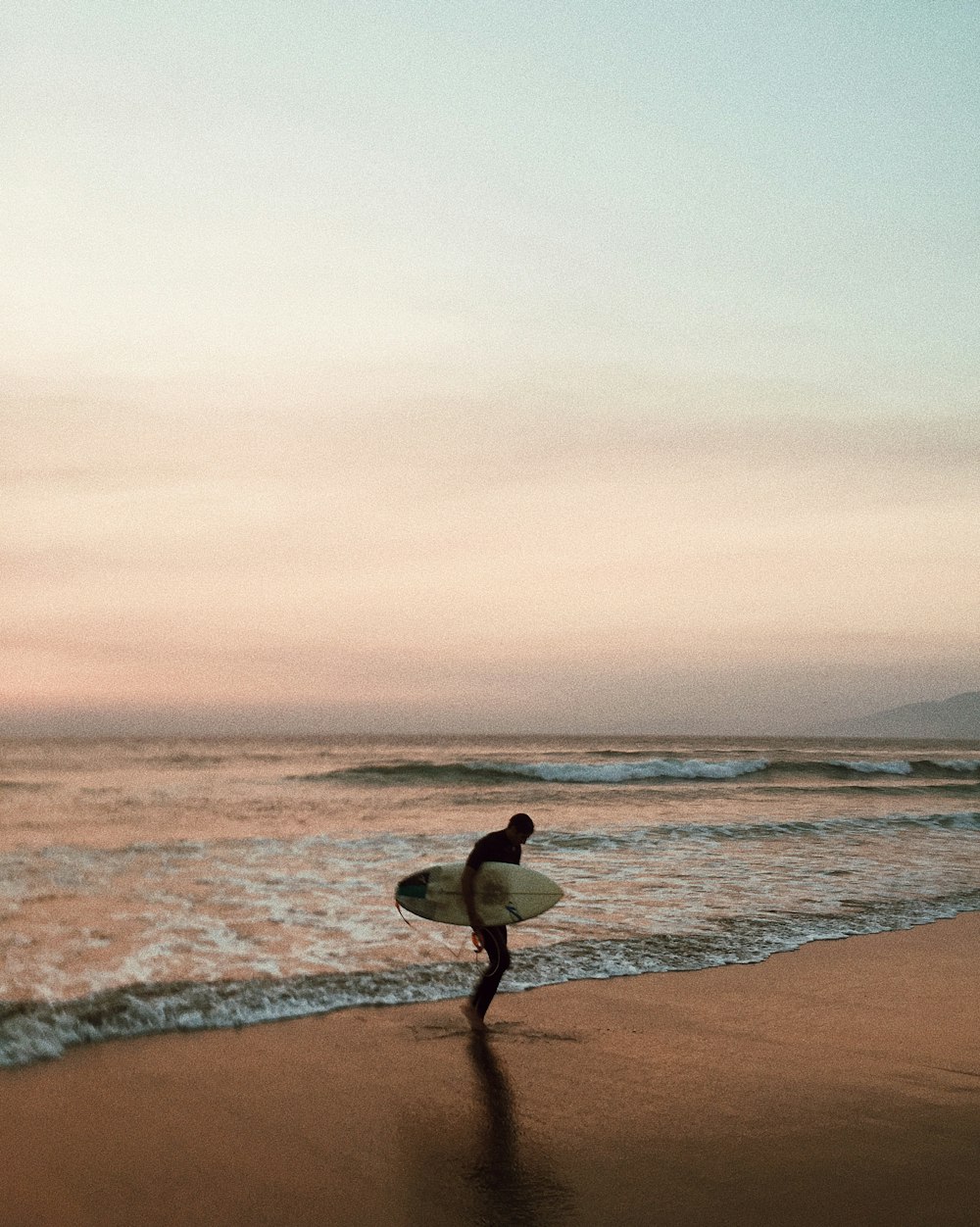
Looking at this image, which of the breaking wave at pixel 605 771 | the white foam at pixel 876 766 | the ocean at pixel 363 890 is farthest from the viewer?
the white foam at pixel 876 766

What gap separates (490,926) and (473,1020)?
2.26ft

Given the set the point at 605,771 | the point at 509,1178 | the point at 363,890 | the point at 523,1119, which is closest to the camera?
the point at 509,1178

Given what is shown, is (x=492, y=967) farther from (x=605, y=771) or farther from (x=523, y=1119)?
(x=605, y=771)

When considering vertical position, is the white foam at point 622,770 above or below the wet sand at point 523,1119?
below

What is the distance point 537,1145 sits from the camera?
5.43 m

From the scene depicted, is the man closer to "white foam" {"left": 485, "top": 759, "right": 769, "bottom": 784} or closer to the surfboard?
the surfboard

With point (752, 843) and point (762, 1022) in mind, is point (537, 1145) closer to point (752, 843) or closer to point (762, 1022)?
point (762, 1022)

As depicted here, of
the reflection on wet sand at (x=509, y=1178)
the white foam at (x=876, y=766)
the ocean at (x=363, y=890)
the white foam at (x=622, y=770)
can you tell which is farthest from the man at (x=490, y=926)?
the white foam at (x=876, y=766)

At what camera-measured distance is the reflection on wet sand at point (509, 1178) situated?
4648mm

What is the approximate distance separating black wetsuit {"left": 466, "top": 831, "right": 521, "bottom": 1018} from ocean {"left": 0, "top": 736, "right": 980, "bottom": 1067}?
0.94 meters

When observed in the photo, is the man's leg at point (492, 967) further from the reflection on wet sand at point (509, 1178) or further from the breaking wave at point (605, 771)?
the breaking wave at point (605, 771)

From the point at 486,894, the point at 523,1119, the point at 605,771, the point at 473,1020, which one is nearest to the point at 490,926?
the point at 486,894

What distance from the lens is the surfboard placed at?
7887 mm

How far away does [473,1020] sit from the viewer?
7.64m
